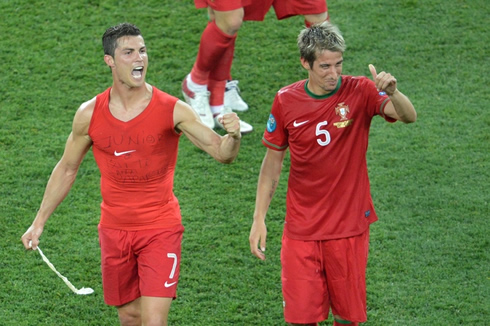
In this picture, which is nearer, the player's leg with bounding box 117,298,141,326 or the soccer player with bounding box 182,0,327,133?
the player's leg with bounding box 117,298,141,326

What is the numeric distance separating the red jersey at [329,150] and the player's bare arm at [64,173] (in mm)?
1067

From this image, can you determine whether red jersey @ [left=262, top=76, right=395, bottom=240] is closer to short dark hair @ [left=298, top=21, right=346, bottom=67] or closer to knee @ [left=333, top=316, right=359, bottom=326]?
short dark hair @ [left=298, top=21, right=346, bottom=67]

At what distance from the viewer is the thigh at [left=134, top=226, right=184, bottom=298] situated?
5066mm

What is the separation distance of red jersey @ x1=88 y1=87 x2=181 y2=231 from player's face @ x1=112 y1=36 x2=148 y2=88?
145 mm

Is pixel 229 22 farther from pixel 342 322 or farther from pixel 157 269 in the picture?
pixel 342 322

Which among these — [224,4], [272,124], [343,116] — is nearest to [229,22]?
[224,4]

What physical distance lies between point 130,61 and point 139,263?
3.69 ft

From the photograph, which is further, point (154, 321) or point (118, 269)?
point (118, 269)

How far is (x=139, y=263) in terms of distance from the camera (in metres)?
5.18

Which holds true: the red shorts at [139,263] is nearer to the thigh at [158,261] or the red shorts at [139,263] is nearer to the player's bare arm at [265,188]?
the thigh at [158,261]

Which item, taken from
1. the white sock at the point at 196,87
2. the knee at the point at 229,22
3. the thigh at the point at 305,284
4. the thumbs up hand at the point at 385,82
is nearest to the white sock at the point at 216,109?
the white sock at the point at 196,87

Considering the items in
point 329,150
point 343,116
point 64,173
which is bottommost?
point 64,173

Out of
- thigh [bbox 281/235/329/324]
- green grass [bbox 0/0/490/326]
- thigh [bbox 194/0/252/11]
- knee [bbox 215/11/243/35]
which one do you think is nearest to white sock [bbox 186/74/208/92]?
green grass [bbox 0/0/490/326]

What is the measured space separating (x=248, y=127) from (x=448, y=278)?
243cm
